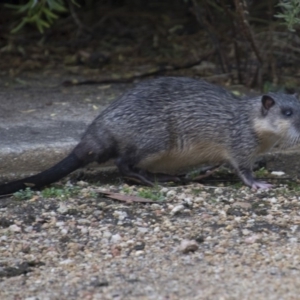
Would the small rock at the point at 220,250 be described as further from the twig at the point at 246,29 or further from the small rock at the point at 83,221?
the twig at the point at 246,29

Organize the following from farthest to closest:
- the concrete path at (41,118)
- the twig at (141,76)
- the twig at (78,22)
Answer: the twig at (78,22) < the twig at (141,76) < the concrete path at (41,118)

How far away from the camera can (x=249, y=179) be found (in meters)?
6.51

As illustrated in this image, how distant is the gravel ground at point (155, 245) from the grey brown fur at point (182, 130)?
0.30 m

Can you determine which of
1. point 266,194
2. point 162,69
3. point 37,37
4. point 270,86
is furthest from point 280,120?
point 37,37

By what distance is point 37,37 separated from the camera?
9844 millimetres

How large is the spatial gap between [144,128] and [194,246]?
5.52 ft

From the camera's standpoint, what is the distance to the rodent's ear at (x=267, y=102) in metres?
6.53

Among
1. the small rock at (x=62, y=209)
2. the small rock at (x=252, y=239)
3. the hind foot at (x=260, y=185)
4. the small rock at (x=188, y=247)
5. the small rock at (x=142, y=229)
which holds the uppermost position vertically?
the small rock at (x=188, y=247)

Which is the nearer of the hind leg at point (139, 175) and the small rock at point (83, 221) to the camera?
the small rock at point (83, 221)

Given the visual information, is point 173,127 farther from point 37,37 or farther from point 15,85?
point 37,37

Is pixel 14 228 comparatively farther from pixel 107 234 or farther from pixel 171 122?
pixel 171 122

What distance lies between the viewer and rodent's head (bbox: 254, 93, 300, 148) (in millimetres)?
6512

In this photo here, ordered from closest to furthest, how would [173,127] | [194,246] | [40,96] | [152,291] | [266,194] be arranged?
[152,291], [194,246], [266,194], [173,127], [40,96]

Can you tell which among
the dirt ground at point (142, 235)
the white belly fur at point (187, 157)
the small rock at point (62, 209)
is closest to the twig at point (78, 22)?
the dirt ground at point (142, 235)
